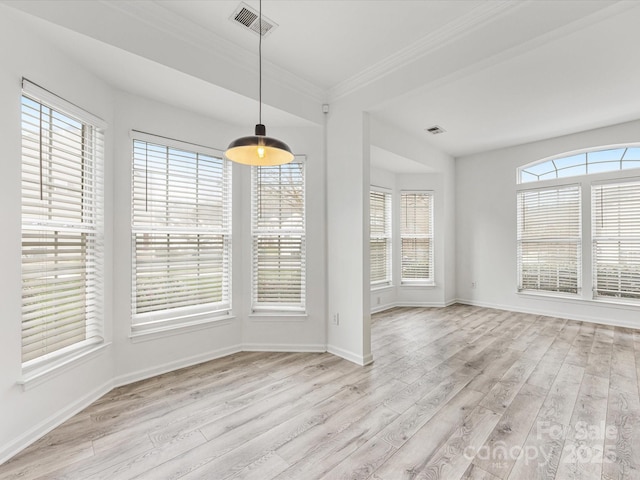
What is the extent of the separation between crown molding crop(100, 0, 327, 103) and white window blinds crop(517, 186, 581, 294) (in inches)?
179

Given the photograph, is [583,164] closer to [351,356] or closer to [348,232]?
[348,232]

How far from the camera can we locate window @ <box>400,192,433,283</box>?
598cm

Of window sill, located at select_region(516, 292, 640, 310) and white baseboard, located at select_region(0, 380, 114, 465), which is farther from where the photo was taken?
window sill, located at select_region(516, 292, 640, 310)

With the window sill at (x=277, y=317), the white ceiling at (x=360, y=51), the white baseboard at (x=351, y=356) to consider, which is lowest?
the white baseboard at (x=351, y=356)

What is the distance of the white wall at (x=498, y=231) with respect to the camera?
4.81m

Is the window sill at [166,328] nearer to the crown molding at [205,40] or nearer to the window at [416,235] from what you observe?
the crown molding at [205,40]

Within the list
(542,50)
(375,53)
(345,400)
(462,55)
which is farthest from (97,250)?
(542,50)

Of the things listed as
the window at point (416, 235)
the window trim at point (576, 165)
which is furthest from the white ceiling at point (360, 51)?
the window at point (416, 235)

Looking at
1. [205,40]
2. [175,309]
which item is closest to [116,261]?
[175,309]

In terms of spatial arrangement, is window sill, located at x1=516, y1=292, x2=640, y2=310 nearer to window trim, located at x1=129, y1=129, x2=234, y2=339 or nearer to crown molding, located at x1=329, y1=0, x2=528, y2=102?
crown molding, located at x1=329, y1=0, x2=528, y2=102

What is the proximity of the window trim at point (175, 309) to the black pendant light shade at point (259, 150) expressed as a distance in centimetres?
147

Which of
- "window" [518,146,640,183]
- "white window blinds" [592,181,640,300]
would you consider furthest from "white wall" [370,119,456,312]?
"white window blinds" [592,181,640,300]

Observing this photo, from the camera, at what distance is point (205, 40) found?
8.42 ft

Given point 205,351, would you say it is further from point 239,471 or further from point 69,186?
point 69,186
